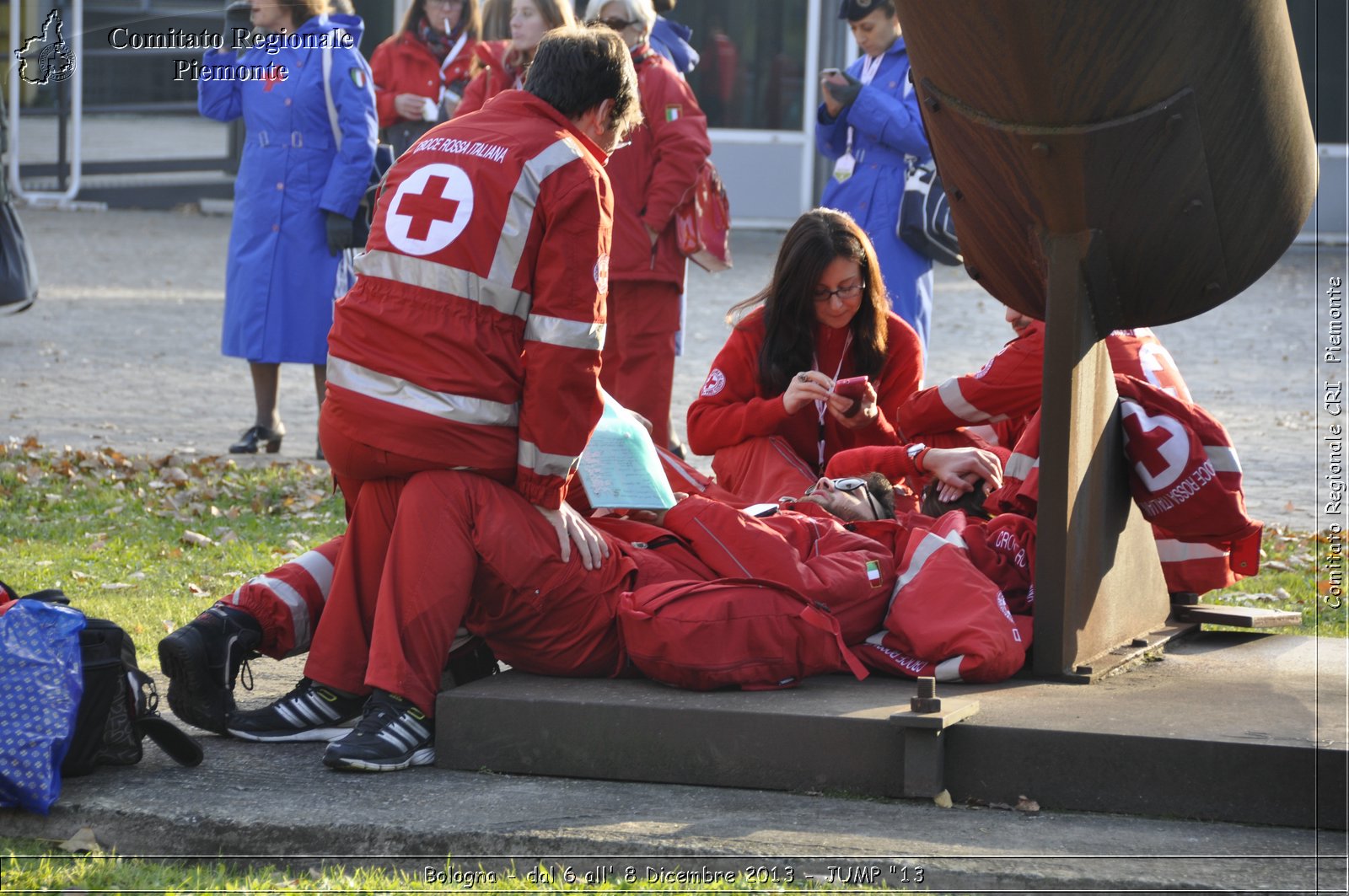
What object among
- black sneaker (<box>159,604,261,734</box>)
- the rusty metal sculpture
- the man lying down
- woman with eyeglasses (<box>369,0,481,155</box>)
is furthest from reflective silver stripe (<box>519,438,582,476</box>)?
woman with eyeglasses (<box>369,0,481,155</box>)

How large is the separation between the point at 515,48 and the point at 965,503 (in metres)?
3.63

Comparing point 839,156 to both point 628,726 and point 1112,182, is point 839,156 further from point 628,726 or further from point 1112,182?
point 628,726

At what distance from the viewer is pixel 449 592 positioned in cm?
440

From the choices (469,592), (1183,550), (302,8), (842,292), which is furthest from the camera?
(302,8)

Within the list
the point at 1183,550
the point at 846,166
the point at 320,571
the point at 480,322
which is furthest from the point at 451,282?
the point at 846,166

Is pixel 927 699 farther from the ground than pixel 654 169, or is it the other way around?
pixel 654 169

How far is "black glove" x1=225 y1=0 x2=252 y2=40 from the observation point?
9.51m

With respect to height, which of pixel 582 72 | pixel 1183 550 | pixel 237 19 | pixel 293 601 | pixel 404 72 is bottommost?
pixel 293 601

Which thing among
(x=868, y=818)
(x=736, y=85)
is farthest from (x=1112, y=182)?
(x=736, y=85)

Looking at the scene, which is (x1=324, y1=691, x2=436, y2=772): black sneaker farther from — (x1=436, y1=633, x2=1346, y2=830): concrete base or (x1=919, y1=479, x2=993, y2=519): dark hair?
(x1=919, y1=479, x2=993, y2=519): dark hair

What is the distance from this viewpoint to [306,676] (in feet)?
15.4

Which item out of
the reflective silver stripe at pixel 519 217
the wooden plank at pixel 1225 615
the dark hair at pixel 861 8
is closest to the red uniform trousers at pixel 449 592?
the reflective silver stripe at pixel 519 217

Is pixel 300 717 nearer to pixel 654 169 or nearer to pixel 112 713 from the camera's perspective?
pixel 112 713

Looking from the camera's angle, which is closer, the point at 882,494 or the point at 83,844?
the point at 83,844
